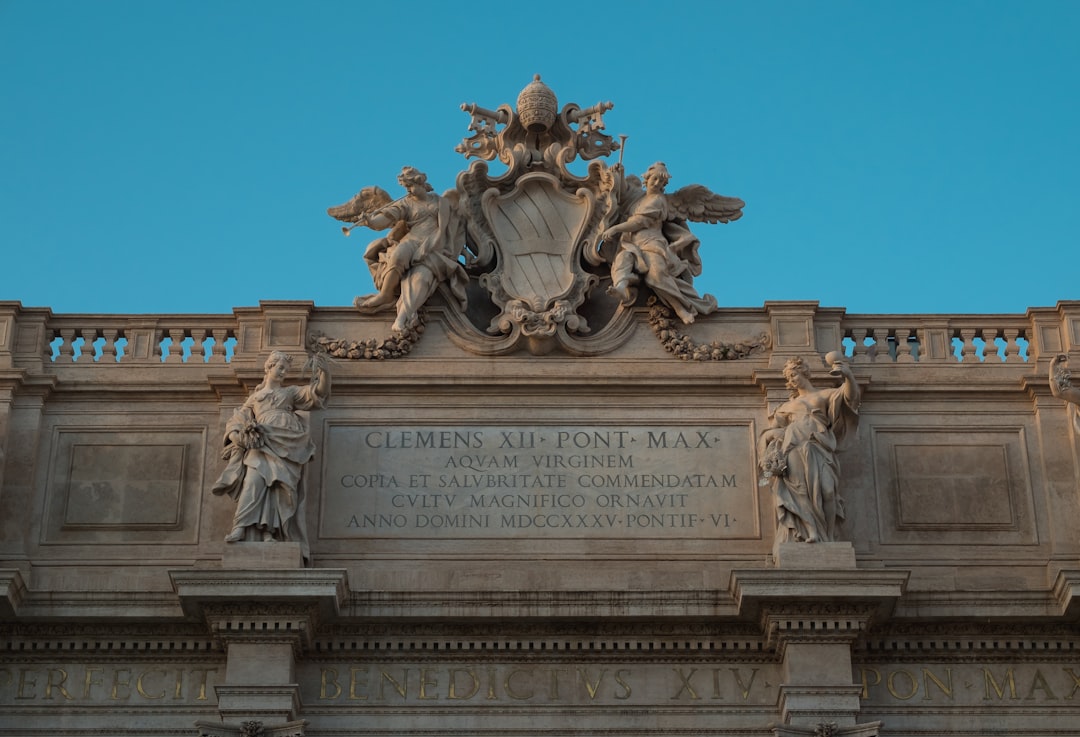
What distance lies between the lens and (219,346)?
24203 millimetres

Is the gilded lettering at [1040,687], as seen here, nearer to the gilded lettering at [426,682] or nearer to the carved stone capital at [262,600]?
the gilded lettering at [426,682]

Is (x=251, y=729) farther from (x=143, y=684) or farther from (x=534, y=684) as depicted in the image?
(x=534, y=684)

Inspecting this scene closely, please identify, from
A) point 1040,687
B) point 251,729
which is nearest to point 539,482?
point 251,729

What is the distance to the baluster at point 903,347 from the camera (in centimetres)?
2406

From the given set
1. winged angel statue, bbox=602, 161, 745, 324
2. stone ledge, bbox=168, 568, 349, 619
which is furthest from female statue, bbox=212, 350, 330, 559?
winged angel statue, bbox=602, 161, 745, 324

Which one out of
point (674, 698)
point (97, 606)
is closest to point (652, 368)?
point (674, 698)

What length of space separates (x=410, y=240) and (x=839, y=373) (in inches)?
175

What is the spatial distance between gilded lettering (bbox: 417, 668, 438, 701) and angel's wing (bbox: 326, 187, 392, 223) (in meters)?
4.97

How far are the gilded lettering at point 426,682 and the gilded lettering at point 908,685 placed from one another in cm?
406

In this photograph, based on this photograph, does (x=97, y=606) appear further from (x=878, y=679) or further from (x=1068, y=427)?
(x=1068, y=427)

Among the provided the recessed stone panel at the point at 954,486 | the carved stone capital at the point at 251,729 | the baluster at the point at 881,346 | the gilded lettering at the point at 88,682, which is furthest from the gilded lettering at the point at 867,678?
the gilded lettering at the point at 88,682

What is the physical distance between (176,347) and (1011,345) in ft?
26.8

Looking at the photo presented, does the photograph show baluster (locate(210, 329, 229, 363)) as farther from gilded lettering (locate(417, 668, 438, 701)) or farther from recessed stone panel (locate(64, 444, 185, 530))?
gilded lettering (locate(417, 668, 438, 701))

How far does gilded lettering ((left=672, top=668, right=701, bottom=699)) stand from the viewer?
22.1 meters
